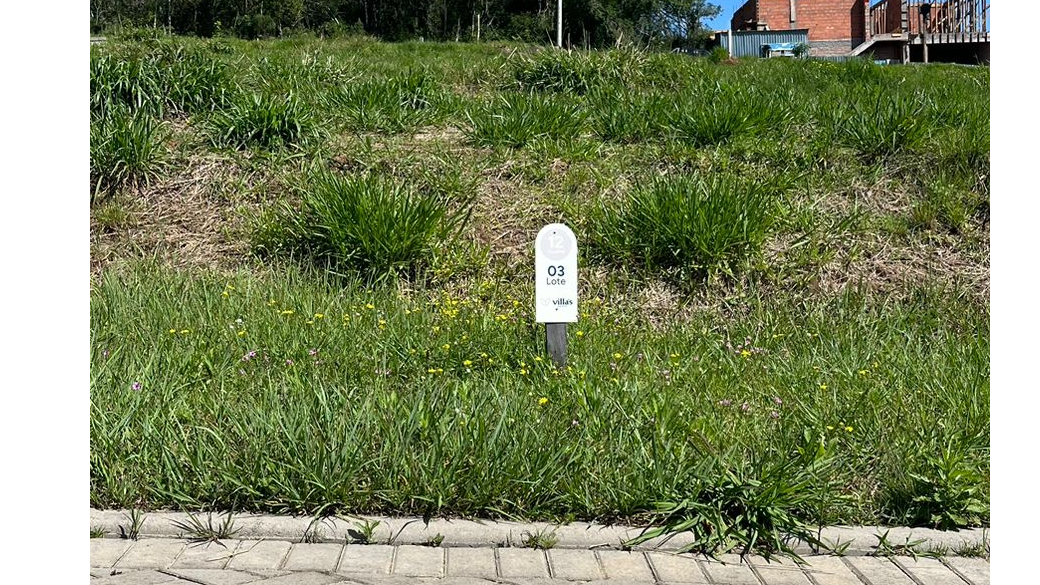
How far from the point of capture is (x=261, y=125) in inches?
332

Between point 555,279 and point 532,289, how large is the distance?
5.84 ft

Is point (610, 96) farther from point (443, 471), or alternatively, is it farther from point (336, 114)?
point (443, 471)

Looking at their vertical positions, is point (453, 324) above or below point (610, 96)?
below

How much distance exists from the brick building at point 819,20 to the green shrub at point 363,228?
102ft

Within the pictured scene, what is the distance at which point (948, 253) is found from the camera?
7340 mm

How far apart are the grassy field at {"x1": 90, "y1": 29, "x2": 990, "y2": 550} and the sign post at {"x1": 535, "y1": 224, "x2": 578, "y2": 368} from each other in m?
0.29

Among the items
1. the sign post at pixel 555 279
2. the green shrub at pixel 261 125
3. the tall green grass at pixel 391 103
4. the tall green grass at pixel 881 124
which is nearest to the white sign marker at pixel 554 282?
the sign post at pixel 555 279

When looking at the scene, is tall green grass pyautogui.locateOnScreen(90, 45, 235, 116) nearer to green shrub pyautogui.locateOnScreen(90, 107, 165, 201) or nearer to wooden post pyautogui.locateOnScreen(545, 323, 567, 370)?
green shrub pyautogui.locateOnScreen(90, 107, 165, 201)

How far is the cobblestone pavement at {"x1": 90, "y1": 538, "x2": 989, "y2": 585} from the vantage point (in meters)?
3.37

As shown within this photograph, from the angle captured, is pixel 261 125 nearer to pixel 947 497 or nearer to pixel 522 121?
pixel 522 121

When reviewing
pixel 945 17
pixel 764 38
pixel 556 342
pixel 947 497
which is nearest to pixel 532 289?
pixel 556 342

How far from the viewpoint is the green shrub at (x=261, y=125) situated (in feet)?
27.6

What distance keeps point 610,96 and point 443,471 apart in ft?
22.0
